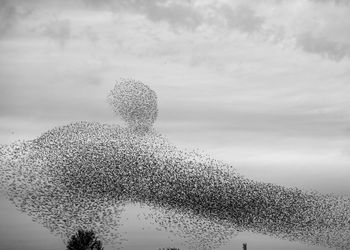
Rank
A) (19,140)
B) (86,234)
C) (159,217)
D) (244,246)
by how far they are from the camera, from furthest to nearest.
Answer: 1. (244,246)
2. (86,234)
3. (159,217)
4. (19,140)

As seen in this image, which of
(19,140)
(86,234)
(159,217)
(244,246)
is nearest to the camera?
(19,140)

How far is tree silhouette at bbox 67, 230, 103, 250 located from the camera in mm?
88688

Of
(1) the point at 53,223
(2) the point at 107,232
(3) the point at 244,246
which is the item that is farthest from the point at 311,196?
(1) the point at 53,223

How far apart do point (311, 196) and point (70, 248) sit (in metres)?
41.2

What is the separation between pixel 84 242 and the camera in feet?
291

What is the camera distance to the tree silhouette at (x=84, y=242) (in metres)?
88.7

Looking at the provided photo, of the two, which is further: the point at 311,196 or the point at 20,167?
the point at 311,196

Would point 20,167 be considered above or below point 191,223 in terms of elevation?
above

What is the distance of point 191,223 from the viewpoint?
8112cm

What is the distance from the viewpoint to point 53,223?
76.6 m

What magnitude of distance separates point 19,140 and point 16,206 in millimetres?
9176

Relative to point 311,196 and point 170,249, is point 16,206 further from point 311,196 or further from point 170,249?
point 311,196

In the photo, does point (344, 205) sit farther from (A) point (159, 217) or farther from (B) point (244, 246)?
(A) point (159, 217)

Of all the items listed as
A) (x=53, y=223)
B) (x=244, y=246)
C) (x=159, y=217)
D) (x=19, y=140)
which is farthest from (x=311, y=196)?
(x=19, y=140)
